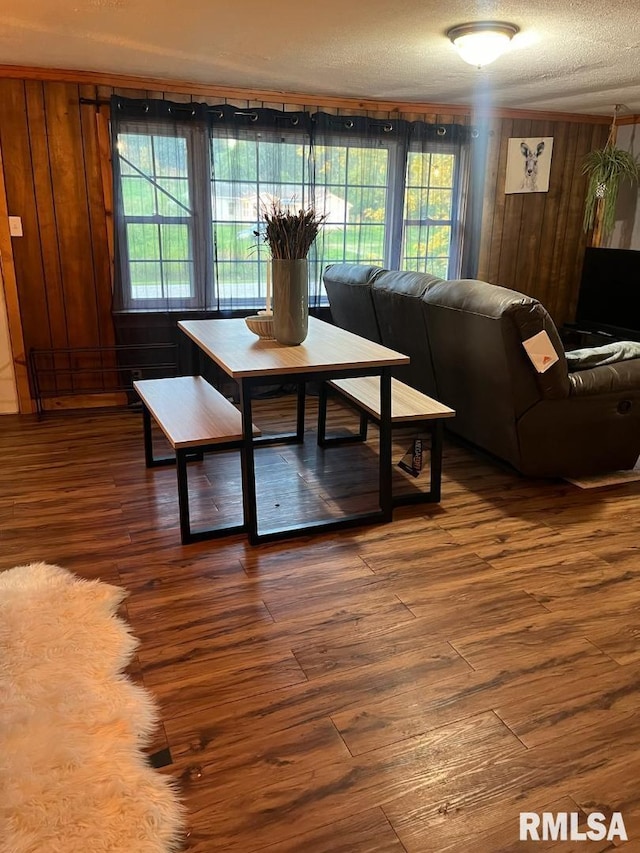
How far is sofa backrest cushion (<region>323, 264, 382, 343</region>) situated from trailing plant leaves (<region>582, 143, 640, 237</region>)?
8.29 ft

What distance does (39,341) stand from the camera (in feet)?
15.2

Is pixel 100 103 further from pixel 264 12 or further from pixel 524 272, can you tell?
pixel 524 272

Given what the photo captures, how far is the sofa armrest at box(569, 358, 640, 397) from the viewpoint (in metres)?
3.12

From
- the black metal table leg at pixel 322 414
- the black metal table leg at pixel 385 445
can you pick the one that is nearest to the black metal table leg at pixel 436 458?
the black metal table leg at pixel 385 445

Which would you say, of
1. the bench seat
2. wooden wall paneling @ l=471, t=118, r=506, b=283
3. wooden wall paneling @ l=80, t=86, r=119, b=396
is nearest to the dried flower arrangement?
the bench seat

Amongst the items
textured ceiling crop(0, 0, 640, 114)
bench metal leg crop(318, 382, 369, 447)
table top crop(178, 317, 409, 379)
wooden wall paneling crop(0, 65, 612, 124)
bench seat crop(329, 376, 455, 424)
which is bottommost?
bench metal leg crop(318, 382, 369, 447)

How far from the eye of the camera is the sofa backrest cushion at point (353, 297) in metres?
4.21

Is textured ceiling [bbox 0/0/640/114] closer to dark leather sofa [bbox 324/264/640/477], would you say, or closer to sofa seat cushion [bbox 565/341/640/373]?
dark leather sofa [bbox 324/264/640/477]

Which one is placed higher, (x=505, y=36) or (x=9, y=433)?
(x=505, y=36)

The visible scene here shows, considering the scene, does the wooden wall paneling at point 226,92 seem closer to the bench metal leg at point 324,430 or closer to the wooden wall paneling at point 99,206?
the wooden wall paneling at point 99,206

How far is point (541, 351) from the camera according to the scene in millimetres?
2916

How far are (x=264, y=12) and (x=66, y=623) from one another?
2.70 m

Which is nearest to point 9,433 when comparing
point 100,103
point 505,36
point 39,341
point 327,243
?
point 39,341

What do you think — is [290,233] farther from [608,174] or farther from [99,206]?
[608,174]
